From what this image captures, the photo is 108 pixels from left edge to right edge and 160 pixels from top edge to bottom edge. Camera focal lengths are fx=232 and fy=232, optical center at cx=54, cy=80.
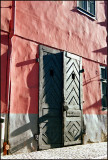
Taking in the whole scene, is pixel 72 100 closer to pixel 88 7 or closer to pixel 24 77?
pixel 24 77

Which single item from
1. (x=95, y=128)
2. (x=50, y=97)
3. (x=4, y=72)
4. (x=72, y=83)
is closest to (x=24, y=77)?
(x=4, y=72)

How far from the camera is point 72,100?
300 inches

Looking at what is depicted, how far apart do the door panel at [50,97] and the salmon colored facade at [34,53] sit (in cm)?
19

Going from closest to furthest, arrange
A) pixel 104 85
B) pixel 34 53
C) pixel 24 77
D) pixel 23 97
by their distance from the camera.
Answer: pixel 23 97
pixel 24 77
pixel 34 53
pixel 104 85

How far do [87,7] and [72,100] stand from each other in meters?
3.98

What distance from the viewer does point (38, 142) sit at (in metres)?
6.39

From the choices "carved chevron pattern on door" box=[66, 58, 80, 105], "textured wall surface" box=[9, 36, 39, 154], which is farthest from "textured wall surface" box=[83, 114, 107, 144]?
"textured wall surface" box=[9, 36, 39, 154]

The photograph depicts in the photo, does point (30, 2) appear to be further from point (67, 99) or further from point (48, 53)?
point (67, 99)

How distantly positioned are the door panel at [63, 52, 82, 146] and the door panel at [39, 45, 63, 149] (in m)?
0.21

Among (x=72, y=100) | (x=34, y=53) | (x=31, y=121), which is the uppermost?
(x=34, y=53)

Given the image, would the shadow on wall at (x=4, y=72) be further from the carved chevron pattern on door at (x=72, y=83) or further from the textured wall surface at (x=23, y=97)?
the carved chevron pattern on door at (x=72, y=83)

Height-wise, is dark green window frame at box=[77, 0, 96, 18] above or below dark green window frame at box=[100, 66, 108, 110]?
above

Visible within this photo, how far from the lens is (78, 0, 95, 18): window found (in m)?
9.02

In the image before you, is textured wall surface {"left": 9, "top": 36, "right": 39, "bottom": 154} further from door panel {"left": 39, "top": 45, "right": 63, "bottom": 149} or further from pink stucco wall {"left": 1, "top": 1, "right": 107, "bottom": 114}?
door panel {"left": 39, "top": 45, "right": 63, "bottom": 149}
